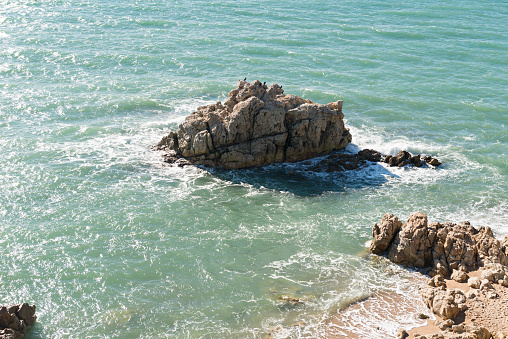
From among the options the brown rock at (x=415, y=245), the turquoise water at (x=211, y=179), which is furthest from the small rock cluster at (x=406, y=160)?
the brown rock at (x=415, y=245)

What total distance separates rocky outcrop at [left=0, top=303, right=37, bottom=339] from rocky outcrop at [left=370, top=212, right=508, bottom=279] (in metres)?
16.0

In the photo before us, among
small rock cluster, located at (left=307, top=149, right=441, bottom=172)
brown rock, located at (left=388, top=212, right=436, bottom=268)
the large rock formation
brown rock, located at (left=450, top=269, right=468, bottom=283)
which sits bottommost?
brown rock, located at (left=450, top=269, right=468, bottom=283)

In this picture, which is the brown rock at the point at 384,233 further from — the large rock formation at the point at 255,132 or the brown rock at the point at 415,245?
the large rock formation at the point at 255,132

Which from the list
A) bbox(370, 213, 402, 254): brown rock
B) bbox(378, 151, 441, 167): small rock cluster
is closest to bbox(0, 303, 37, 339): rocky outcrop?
bbox(370, 213, 402, 254): brown rock

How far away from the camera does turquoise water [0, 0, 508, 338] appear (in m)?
22.0

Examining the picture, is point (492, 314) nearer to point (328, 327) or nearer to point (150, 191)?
point (328, 327)

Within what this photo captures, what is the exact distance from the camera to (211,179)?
31.5 metres

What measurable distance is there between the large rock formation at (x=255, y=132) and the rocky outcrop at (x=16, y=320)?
596 inches

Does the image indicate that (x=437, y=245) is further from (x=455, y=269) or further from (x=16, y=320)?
(x=16, y=320)

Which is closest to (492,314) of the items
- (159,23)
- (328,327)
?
(328,327)

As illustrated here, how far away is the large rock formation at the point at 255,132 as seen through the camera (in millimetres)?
32312

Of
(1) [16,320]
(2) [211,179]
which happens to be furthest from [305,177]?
(1) [16,320]

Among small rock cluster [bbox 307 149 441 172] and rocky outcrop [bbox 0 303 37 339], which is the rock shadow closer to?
small rock cluster [bbox 307 149 441 172]

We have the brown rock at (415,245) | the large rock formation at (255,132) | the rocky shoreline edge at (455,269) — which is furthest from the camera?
the large rock formation at (255,132)
